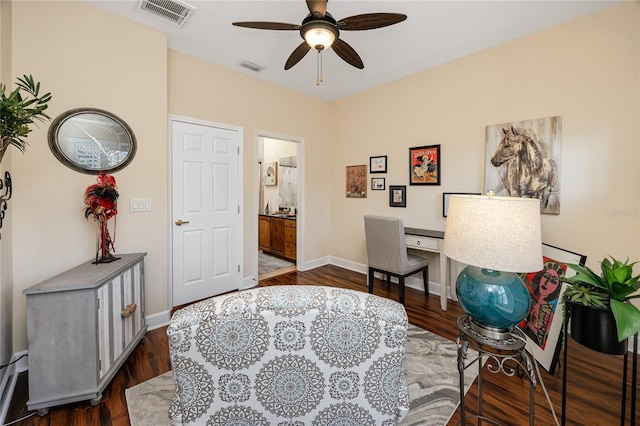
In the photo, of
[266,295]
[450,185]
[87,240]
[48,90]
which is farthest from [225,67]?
[266,295]

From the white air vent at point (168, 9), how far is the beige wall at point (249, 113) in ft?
0.85

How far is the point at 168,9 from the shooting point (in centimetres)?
229

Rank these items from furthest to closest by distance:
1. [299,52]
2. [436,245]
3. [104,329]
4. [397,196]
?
1. [397,196]
2. [436,245]
3. [299,52]
4. [104,329]

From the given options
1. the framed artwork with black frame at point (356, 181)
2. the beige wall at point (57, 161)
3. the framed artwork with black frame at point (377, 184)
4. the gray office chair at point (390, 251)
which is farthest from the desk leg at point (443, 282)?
the beige wall at point (57, 161)

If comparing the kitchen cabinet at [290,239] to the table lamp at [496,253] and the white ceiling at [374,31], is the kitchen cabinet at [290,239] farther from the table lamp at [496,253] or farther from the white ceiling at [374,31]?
the table lamp at [496,253]

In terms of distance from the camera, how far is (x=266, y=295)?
0.94 metres

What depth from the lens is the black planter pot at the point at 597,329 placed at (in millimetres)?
1256

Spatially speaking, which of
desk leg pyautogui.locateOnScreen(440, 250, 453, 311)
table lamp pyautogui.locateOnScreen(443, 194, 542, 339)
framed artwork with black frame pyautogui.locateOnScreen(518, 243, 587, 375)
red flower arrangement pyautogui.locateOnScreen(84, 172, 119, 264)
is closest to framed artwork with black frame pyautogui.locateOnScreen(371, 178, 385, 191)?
desk leg pyautogui.locateOnScreen(440, 250, 453, 311)

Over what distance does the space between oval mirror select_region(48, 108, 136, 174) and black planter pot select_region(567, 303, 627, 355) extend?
3.37 metres

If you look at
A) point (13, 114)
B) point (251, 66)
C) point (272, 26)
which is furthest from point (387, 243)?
point (13, 114)

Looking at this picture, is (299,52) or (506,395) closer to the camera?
(506,395)

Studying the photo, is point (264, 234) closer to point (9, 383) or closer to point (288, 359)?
point (9, 383)

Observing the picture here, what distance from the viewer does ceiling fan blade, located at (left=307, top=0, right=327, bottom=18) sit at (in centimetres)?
183

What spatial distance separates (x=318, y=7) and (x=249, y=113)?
2022 mm
